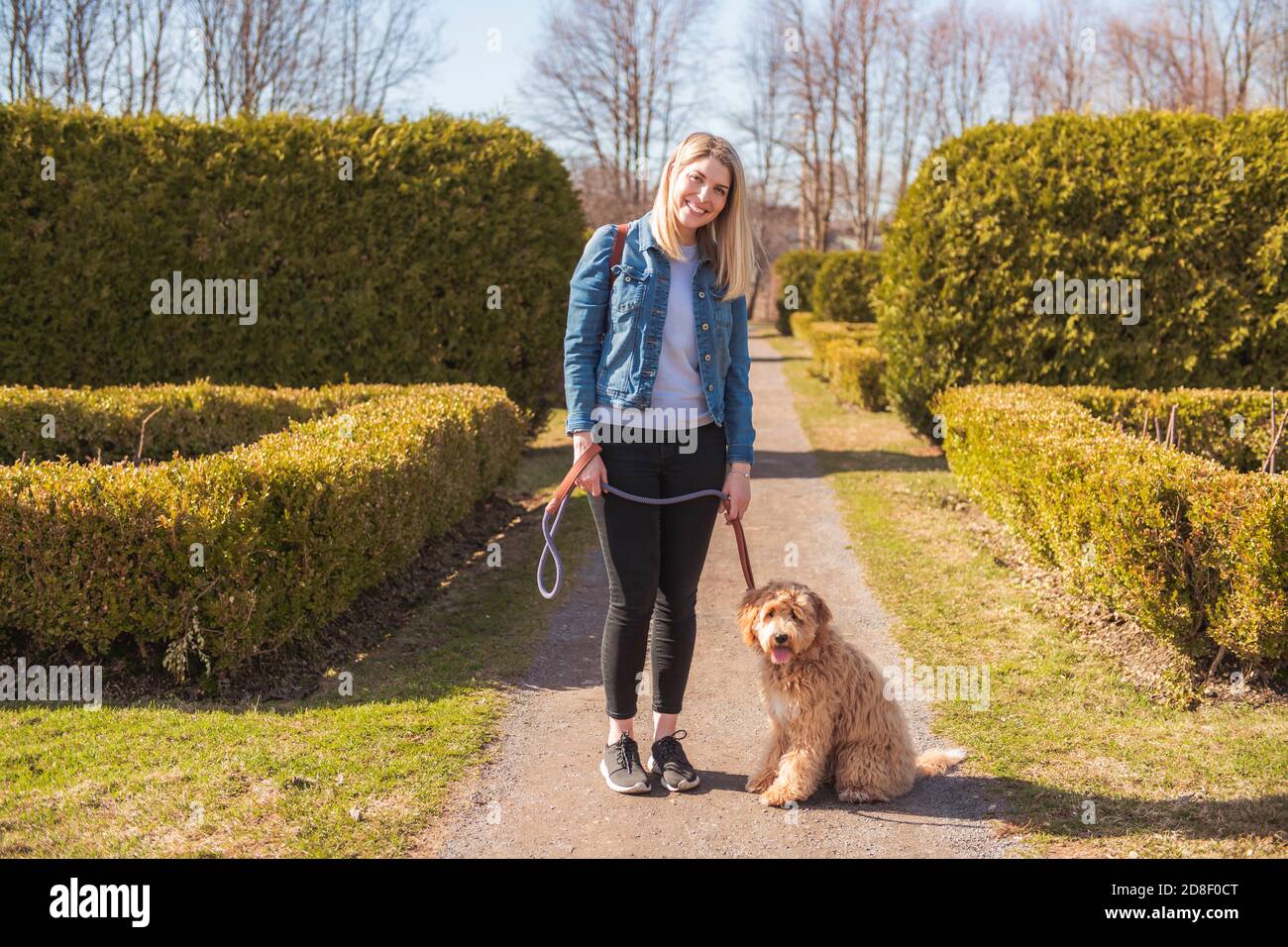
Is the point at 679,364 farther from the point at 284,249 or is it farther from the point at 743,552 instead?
the point at 284,249

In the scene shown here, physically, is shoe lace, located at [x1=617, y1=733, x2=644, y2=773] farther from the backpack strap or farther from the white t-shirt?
the backpack strap

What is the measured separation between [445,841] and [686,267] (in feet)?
7.50

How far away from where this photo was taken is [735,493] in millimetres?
4016

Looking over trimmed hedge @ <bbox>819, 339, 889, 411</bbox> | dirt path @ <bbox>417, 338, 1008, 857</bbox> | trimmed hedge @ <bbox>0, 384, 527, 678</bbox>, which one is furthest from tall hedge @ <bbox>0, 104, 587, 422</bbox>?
trimmed hedge @ <bbox>819, 339, 889, 411</bbox>

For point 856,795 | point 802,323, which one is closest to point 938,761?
point 856,795

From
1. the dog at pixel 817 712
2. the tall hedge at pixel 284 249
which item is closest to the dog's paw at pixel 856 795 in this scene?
the dog at pixel 817 712

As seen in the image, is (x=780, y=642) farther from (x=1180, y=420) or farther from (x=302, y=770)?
(x=1180, y=420)

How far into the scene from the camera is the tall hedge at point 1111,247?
10781 millimetres

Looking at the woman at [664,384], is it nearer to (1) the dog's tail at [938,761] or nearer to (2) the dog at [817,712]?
(2) the dog at [817,712]

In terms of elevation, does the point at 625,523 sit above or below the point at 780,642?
above

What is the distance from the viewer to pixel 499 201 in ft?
39.0

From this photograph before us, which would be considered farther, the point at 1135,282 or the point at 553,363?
the point at 553,363

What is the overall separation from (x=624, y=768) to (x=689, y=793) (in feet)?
0.90
